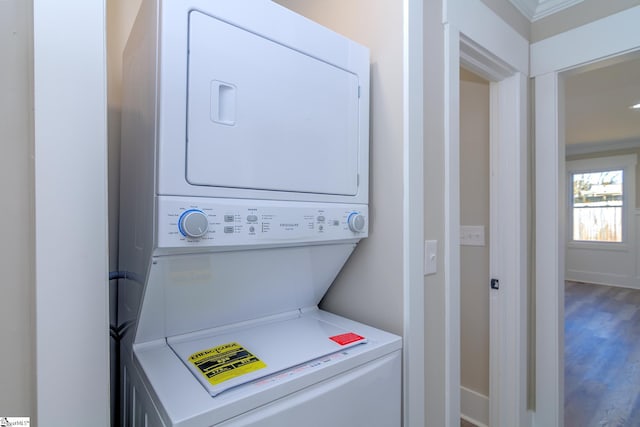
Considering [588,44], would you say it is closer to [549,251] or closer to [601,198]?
[549,251]

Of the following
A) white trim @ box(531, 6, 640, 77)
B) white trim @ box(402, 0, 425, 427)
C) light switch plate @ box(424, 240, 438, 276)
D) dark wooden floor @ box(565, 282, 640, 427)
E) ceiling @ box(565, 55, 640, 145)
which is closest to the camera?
white trim @ box(402, 0, 425, 427)

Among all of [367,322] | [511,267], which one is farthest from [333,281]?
[511,267]

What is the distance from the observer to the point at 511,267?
5.98ft

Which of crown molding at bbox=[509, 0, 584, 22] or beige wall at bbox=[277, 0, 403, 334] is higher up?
crown molding at bbox=[509, 0, 584, 22]

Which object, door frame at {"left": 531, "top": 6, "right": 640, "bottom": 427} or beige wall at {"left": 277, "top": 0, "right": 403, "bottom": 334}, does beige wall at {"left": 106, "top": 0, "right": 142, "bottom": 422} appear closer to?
beige wall at {"left": 277, "top": 0, "right": 403, "bottom": 334}

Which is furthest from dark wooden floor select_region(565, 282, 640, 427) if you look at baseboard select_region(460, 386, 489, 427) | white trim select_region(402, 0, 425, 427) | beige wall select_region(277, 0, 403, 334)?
beige wall select_region(277, 0, 403, 334)

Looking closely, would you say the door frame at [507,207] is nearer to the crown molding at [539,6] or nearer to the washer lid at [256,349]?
the crown molding at [539,6]

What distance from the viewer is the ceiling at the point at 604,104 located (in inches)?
115

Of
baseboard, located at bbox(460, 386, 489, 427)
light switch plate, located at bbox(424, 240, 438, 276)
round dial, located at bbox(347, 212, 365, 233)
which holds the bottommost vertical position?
baseboard, located at bbox(460, 386, 489, 427)

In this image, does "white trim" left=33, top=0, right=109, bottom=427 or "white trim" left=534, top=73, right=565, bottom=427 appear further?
"white trim" left=534, top=73, right=565, bottom=427

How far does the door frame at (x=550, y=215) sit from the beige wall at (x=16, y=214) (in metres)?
2.21

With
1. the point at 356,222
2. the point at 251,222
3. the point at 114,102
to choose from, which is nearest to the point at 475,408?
the point at 356,222

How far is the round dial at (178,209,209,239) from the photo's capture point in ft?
2.42

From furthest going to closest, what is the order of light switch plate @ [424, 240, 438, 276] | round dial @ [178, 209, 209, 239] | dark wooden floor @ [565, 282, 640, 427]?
dark wooden floor @ [565, 282, 640, 427]
light switch plate @ [424, 240, 438, 276]
round dial @ [178, 209, 209, 239]
